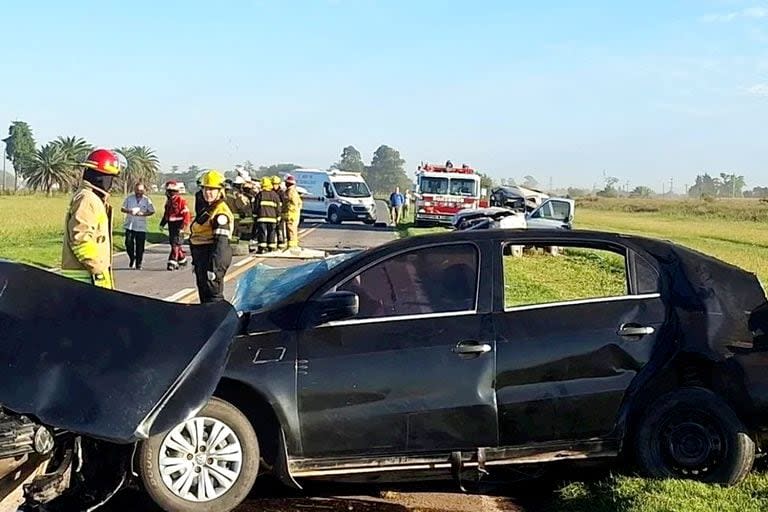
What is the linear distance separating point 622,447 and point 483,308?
116 cm

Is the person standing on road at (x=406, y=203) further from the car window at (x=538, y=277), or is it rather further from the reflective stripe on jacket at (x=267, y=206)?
the car window at (x=538, y=277)

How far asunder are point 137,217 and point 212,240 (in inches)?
311

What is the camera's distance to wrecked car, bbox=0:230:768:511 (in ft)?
17.5

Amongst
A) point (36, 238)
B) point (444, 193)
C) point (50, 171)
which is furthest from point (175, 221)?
point (50, 171)

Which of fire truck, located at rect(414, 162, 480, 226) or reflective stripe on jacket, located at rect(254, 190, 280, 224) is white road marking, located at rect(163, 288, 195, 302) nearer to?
reflective stripe on jacket, located at rect(254, 190, 280, 224)

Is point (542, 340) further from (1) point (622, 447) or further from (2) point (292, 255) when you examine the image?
(2) point (292, 255)

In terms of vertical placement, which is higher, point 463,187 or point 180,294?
point 463,187

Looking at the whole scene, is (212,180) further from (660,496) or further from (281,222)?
(281,222)

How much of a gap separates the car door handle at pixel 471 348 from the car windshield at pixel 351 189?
123ft

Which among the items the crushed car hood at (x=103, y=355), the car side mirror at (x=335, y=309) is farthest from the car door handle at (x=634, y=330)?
the crushed car hood at (x=103, y=355)

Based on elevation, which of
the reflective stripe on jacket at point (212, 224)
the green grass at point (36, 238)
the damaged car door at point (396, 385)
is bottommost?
the green grass at point (36, 238)

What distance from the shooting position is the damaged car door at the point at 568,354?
549cm

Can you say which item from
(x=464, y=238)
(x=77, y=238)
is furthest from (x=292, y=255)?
(x=464, y=238)

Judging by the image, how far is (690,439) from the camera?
225 inches
